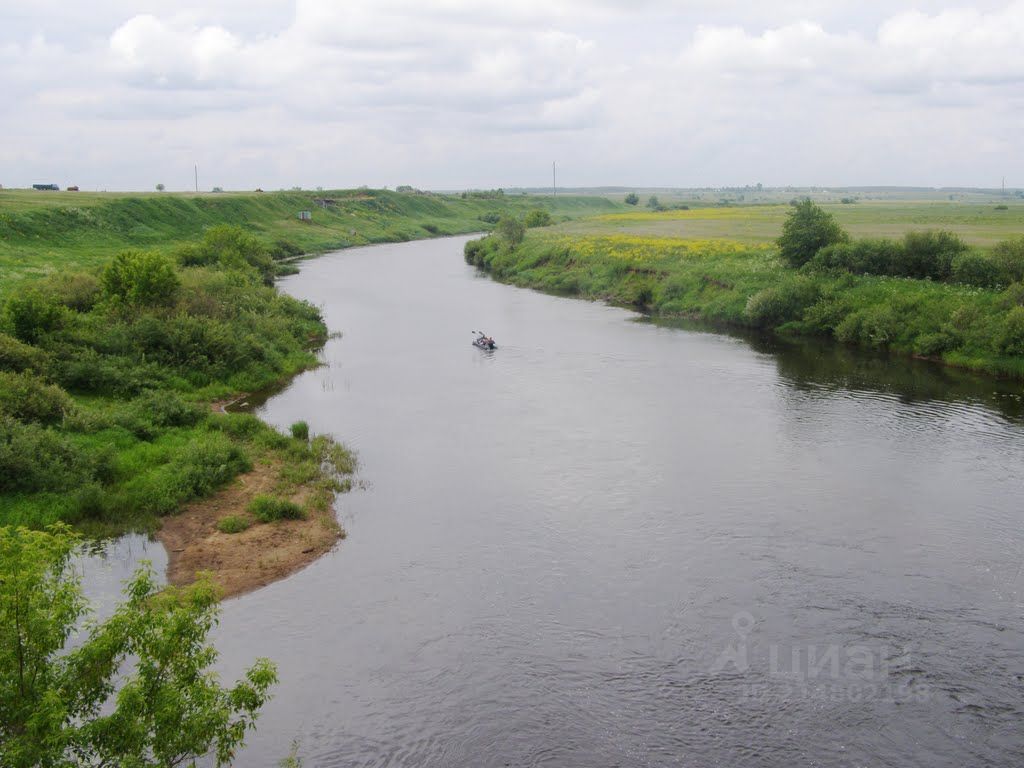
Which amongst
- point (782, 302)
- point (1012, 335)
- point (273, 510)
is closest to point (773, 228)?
point (782, 302)

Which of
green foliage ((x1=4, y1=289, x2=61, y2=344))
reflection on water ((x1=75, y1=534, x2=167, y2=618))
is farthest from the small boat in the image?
reflection on water ((x1=75, y1=534, x2=167, y2=618))

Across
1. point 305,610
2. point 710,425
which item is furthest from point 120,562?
point 710,425

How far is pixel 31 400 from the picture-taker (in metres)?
25.9

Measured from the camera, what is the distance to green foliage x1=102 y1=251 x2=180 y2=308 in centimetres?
3878

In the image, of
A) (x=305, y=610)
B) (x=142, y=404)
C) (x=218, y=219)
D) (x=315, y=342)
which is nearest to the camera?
(x=305, y=610)

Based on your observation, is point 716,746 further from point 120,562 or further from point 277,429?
point 277,429

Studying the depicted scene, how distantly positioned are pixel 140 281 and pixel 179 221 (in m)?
60.6

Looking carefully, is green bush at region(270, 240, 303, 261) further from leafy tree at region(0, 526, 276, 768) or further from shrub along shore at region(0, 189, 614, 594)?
leafy tree at region(0, 526, 276, 768)

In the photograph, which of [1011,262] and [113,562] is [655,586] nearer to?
[113,562]

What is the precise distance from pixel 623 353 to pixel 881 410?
48.7 ft

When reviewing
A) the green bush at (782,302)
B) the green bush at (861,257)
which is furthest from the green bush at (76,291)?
the green bush at (861,257)

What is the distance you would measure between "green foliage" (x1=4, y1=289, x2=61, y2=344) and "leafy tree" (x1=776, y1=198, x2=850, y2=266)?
153ft

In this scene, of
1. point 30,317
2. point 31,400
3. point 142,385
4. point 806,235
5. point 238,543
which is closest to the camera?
point 238,543

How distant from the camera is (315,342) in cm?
4847
